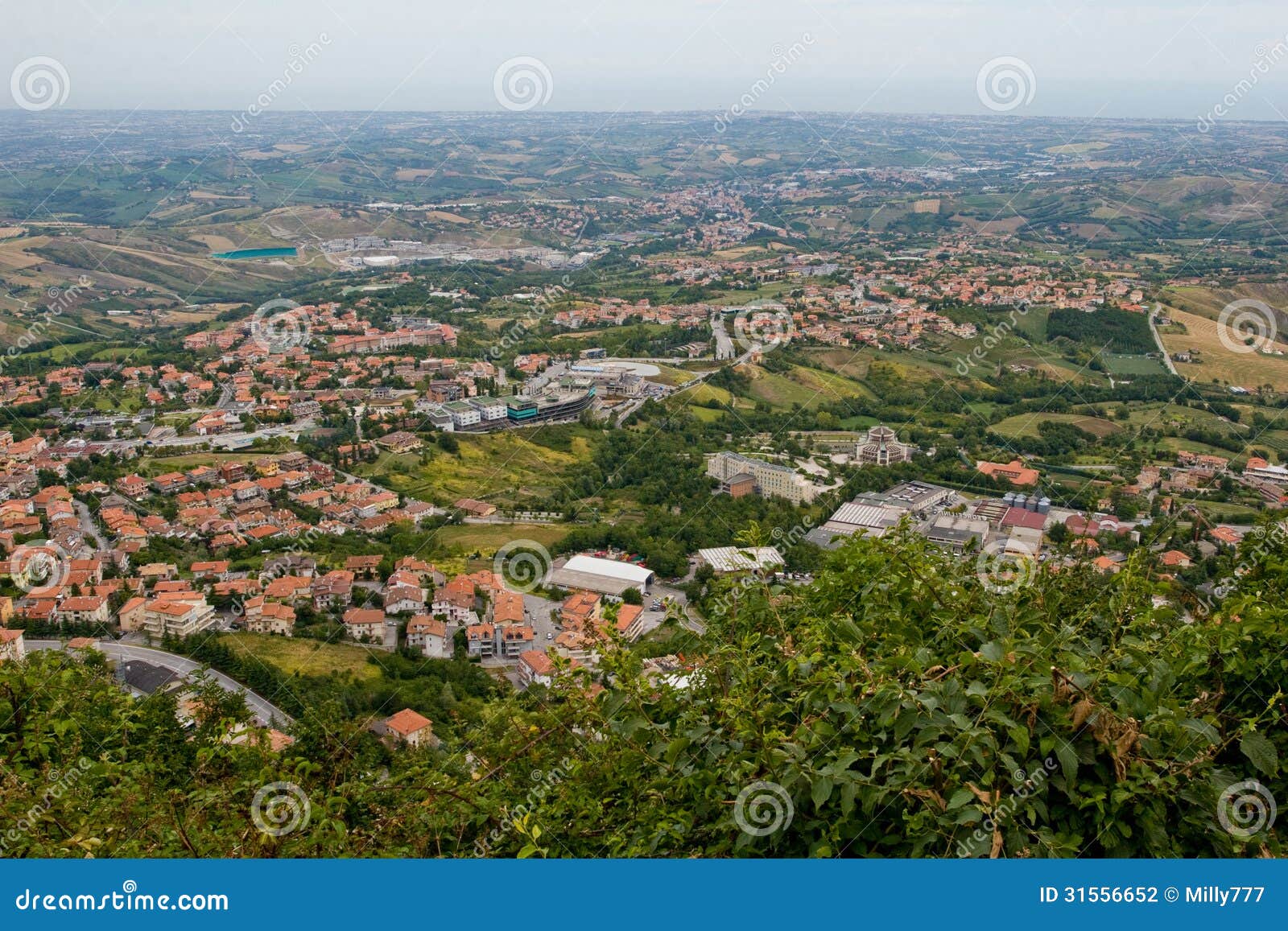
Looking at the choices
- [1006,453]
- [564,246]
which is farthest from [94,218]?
[1006,453]

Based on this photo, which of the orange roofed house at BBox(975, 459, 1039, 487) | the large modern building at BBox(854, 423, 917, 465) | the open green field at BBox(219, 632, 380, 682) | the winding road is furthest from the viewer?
the large modern building at BBox(854, 423, 917, 465)

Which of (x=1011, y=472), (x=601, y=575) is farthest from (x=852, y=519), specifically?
(x=601, y=575)

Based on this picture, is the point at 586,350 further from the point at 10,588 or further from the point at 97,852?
the point at 97,852

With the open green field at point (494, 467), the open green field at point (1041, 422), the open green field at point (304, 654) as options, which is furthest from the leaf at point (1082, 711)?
the open green field at point (1041, 422)

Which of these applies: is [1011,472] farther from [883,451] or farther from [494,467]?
[494,467]

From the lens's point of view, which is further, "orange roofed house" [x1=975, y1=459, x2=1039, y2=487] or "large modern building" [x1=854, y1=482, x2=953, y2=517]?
"orange roofed house" [x1=975, y1=459, x2=1039, y2=487]

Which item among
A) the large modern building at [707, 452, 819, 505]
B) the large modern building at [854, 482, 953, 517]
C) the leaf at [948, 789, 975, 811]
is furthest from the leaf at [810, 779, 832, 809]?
the large modern building at [707, 452, 819, 505]

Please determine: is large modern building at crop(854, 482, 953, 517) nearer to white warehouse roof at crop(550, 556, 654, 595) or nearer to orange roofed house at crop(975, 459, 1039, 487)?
orange roofed house at crop(975, 459, 1039, 487)
